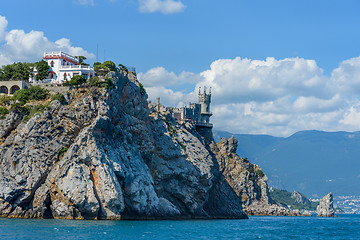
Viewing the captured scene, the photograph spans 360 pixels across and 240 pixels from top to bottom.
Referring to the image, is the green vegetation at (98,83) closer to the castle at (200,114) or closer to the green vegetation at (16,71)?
the green vegetation at (16,71)

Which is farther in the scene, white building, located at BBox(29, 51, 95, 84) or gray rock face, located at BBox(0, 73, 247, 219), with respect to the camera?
white building, located at BBox(29, 51, 95, 84)

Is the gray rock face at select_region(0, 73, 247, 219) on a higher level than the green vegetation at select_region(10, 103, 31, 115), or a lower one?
lower

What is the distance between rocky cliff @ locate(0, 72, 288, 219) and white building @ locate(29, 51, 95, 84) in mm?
8088

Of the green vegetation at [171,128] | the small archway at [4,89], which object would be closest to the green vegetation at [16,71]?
the small archway at [4,89]

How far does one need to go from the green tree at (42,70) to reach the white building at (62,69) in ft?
3.42

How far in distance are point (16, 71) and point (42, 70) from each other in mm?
5308

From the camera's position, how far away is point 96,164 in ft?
246

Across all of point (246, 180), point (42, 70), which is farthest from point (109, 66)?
point (246, 180)

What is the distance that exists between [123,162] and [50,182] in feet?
39.5

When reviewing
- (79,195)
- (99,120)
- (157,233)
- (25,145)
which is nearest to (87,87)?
(99,120)

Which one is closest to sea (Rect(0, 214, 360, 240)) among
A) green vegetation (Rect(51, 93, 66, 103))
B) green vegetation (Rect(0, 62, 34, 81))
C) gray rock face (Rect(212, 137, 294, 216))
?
green vegetation (Rect(51, 93, 66, 103))

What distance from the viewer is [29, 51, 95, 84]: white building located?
9794 cm

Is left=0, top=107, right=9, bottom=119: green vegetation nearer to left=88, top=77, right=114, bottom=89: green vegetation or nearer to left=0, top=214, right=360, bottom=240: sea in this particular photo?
left=88, top=77, right=114, bottom=89: green vegetation

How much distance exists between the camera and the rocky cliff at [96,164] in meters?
73.6
